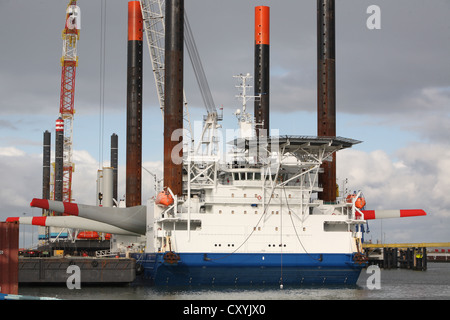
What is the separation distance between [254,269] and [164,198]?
8898 millimetres

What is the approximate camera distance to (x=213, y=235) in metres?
51.4

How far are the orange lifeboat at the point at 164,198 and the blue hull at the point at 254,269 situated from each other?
414 cm

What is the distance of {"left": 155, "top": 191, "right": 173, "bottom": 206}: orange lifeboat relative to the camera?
52906mm

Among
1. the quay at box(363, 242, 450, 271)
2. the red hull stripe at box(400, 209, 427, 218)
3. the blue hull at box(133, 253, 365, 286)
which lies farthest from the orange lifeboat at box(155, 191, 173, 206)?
the quay at box(363, 242, 450, 271)

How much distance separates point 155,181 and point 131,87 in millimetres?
21866

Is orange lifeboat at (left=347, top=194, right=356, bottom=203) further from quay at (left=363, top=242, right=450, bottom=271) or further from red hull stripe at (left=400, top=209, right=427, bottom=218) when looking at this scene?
quay at (left=363, top=242, right=450, bottom=271)

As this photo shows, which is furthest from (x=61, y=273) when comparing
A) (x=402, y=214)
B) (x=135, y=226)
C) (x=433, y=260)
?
(x=433, y=260)

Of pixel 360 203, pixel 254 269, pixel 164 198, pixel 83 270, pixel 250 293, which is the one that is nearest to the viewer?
pixel 250 293

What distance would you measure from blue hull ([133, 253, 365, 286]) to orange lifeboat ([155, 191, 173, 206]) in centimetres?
414

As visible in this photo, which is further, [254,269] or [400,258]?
[400,258]

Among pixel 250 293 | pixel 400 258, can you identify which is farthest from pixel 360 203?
pixel 400 258

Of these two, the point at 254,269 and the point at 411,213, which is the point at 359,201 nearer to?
the point at 411,213

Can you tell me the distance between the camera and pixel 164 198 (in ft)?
174
